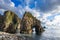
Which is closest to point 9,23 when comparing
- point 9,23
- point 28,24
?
point 9,23

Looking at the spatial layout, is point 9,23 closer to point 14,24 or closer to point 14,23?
point 14,24

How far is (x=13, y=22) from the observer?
478 ft

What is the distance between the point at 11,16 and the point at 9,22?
10539mm

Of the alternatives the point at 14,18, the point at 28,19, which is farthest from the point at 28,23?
the point at 14,18

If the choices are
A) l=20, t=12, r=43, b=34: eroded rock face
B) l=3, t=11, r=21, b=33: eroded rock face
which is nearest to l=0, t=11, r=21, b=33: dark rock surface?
l=3, t=11, r=21, b=33: eroded rock face

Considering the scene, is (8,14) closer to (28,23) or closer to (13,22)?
(13,22)

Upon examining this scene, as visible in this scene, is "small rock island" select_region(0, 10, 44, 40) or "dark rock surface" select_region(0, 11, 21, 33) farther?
"small rock island" select_region(0, 10, 44, 40)

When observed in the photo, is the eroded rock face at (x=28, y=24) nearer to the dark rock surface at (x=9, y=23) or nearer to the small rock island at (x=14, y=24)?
the small rock island at (x=14, y=24)

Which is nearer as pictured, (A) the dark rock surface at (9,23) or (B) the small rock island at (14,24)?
(A) the dark rock surface at (9,23)

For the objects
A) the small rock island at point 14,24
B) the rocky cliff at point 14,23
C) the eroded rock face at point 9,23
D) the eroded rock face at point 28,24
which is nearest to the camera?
the eroded rock face at point 9,23

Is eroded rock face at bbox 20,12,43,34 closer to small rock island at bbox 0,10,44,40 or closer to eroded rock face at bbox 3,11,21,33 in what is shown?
small rock island at bbox 0,10,44,40

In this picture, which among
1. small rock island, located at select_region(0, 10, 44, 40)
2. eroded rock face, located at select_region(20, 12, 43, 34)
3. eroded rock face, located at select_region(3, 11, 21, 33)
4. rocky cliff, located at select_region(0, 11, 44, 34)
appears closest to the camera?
eroded rock face, located at select_region(3, 11, 21, 33)

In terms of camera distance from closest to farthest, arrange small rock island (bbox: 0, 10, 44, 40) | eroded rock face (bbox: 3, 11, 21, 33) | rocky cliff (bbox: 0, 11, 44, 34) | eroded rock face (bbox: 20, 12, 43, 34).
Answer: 1. eroded rock face (bbox: 3, 11, 21, 33)
2. small rock island (bbox: 0, 10, 44, 40)
3. rocky cliff (bbox: 0, 11, 44, 34)
4. eroded rock face (bbox: 20, 12, 43, 34)

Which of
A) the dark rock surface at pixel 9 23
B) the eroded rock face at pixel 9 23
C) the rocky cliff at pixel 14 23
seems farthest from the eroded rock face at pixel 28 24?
the dark rock surface at pixel 9 23
